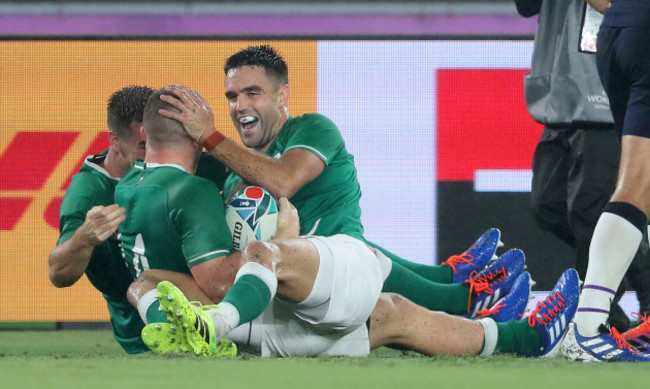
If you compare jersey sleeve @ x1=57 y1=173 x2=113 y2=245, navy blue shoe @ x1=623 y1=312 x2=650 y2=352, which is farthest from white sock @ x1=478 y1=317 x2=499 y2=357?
jersey sleeve @ x1=57 y1=173 x2=113 y2=245

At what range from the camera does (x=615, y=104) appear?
11.9 ft

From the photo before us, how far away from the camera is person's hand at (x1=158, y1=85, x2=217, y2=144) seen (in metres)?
3.67

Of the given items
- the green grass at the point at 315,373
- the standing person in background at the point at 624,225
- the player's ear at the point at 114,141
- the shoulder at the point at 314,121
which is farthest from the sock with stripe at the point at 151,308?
the standing person in background at the point at 624,225

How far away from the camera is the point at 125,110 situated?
4.25 meters

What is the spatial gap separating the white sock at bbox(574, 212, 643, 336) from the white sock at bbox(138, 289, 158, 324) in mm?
1281

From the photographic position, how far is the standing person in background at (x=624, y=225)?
3305mm

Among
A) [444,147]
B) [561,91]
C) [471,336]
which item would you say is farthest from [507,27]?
[471,336]

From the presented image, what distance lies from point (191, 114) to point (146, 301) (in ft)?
2.12

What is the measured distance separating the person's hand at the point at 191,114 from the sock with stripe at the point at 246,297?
636 mm

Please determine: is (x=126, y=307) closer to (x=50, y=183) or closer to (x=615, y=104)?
(x=50, y=183)

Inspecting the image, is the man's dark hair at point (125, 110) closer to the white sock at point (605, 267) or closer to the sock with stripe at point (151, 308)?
the sock with stripe at point (151, 308)

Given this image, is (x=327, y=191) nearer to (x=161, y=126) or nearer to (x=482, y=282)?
(x=161, y=126)

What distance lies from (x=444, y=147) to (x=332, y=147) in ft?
5.44

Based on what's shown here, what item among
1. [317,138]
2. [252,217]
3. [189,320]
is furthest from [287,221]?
[189,320]
